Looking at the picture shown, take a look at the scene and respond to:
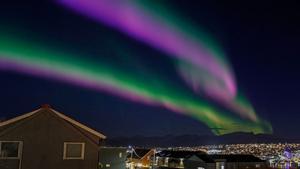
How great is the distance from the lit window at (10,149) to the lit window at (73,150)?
3199 millimetres

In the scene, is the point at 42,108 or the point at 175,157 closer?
the point at 42,108

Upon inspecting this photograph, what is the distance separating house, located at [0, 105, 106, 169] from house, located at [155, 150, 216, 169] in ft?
169

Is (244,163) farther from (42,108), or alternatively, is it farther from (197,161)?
(42,108)

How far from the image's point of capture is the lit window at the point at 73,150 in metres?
24.6

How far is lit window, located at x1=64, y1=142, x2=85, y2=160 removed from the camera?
24.6m

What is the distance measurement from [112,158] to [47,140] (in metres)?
35.2

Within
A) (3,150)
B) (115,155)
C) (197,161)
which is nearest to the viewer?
(3,150)

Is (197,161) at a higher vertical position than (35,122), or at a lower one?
lower

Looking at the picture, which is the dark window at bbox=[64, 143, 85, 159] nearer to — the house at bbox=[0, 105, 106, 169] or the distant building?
the house at bbox=[0, 105, 106, 169]

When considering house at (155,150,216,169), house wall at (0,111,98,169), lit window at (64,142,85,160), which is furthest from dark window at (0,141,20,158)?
house at (155,150,216,169)

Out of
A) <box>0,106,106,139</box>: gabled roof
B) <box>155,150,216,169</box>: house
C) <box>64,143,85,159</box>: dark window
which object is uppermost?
<box>0,106,106,139</box>: gabled roof

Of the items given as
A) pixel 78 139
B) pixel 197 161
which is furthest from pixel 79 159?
pixel 197 161

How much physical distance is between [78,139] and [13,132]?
4.50 m

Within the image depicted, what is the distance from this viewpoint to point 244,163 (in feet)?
254
